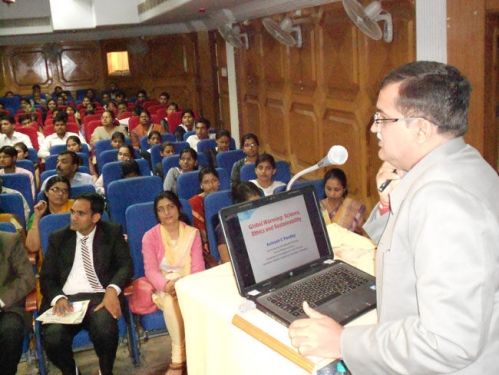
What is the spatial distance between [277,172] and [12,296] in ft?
8.90

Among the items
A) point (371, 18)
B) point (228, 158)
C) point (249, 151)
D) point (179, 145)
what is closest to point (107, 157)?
point (179, 145)

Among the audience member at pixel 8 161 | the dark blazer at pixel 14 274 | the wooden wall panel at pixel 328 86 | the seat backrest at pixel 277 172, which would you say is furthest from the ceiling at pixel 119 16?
the dark blazer at pixel 14 274

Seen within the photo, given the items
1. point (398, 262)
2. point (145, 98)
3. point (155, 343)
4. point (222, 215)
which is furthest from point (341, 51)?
point (145, 98)

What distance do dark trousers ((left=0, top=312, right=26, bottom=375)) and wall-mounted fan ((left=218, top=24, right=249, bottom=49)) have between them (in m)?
6.62

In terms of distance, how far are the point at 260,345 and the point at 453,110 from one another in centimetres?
73

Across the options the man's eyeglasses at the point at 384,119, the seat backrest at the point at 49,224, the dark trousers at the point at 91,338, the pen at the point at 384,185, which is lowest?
the dark trousers at the point at 91,338

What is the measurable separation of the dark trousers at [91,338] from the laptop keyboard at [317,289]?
5.71 ft

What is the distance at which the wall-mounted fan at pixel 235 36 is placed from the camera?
29.0ft

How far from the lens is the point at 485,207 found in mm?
1036

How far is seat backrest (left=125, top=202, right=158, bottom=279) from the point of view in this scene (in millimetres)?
3547

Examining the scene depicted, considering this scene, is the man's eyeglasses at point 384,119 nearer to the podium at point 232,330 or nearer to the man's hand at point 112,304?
the podium at point 232,330

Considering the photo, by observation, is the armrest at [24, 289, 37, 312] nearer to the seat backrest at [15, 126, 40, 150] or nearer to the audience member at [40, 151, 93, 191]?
the audience member at [40, 151, 93, 191]

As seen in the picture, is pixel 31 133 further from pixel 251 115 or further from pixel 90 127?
pixel 251 115

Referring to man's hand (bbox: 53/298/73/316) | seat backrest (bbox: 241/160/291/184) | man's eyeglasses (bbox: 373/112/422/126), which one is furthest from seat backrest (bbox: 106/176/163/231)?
man's eyeglasses (bbox: 373/112/422/126)
